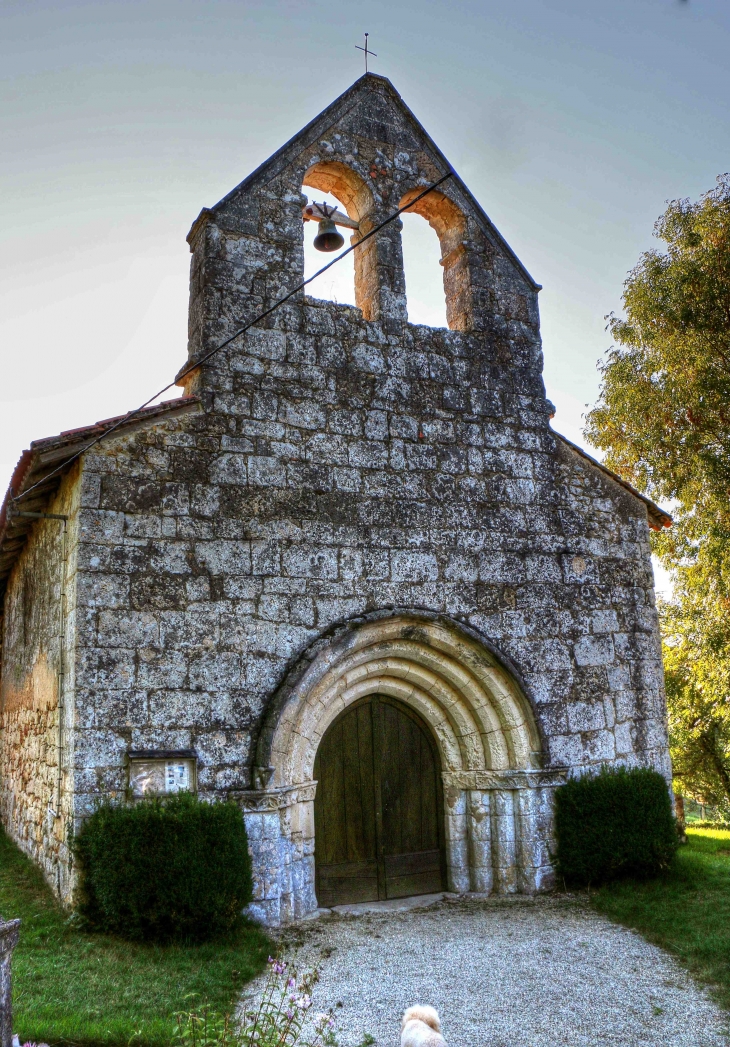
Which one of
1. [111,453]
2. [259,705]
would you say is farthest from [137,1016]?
[111,453]

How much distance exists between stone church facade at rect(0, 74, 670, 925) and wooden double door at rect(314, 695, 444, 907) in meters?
0.07

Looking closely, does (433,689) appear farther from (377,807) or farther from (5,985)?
(5,985)

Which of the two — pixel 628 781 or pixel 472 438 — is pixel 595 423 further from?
pixel 628 781

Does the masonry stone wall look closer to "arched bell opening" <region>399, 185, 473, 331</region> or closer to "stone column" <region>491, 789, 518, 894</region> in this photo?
"stone column" <region>491, 789, 518, 894</region>

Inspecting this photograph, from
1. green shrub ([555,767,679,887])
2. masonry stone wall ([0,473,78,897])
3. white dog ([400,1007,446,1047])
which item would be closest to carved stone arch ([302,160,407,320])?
masonry stone wall ([0,473,78,897])

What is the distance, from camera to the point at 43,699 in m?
6.65

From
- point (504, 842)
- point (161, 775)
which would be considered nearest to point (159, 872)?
point (161, 775)

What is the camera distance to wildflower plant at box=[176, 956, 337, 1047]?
324 centimetres

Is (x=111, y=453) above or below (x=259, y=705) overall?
above

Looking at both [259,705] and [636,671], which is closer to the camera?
[259,705]

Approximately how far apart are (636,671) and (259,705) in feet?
11.7

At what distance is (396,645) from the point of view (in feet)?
21.6

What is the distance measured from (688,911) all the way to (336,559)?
3672mm

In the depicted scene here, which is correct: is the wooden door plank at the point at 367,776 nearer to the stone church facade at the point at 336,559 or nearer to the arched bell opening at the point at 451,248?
the stone church facade at the point at 336,559
